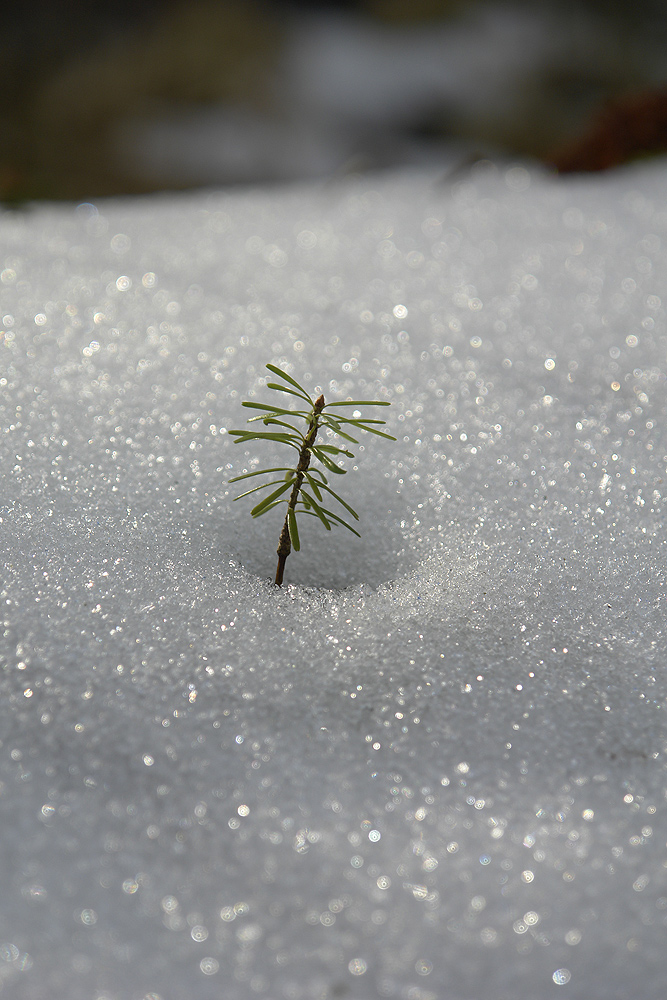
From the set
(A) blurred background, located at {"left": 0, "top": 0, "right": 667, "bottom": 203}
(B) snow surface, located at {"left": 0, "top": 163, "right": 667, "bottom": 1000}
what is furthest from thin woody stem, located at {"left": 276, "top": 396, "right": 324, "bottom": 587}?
(A) blurred background, located at {"left": 0, "top": 0, "right": 667, "bottom": 203}

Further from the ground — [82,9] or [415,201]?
[82,9]

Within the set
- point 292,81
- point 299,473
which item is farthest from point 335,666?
point 292,81

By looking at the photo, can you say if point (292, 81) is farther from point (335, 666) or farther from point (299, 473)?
point (335, 666)

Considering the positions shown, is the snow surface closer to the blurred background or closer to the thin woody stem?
the thin woody stem

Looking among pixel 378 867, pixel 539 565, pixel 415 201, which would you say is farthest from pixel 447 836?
pixel 415 201

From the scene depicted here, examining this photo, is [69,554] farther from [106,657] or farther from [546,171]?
[546,171]
